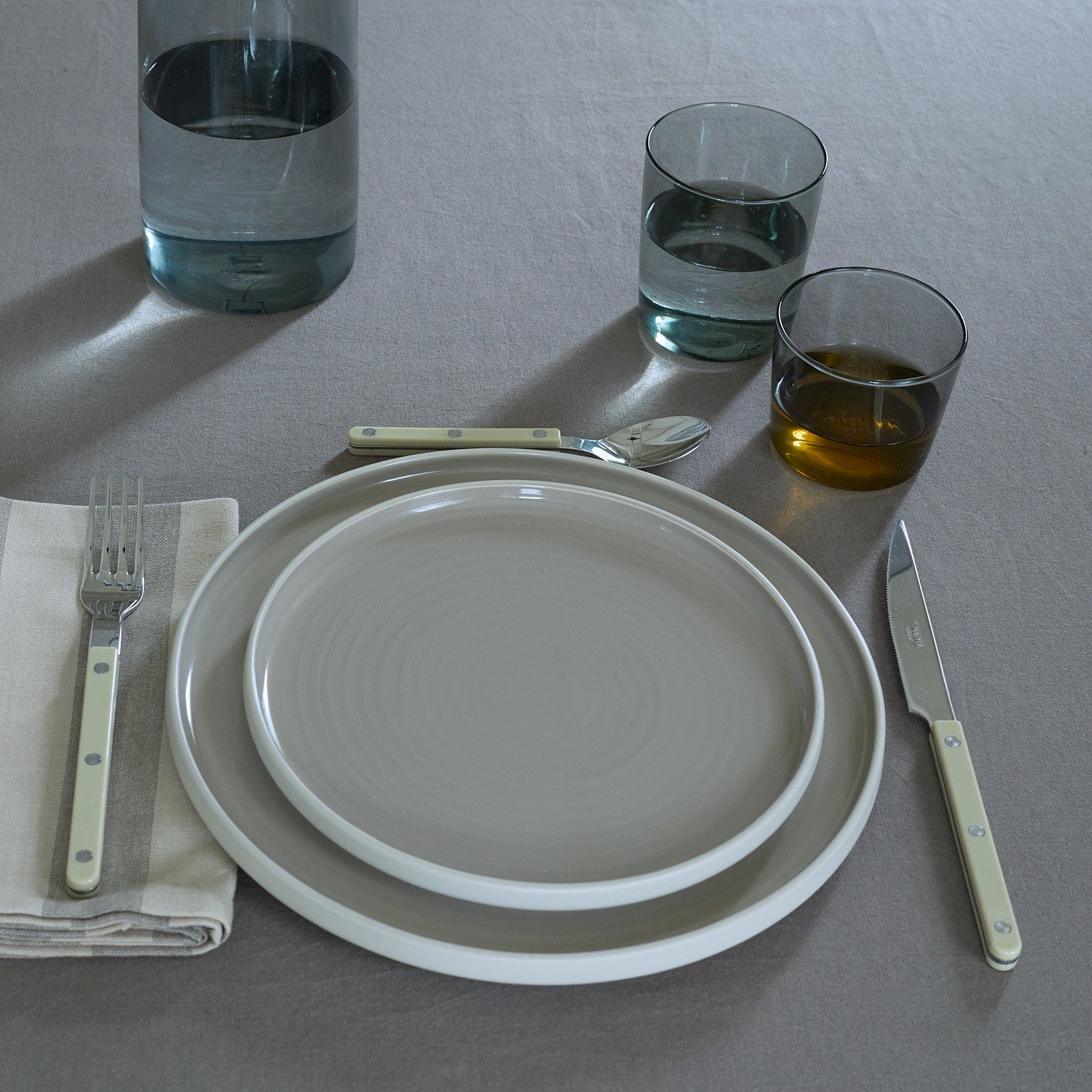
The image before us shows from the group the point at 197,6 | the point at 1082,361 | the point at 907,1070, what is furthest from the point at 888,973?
the point at 197,6

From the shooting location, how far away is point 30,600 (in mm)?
611

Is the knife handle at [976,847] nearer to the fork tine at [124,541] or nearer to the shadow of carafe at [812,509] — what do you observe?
the shadow of carafe at [812,509]

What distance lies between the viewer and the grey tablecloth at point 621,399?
490 mm

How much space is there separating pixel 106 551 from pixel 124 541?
0.01 m

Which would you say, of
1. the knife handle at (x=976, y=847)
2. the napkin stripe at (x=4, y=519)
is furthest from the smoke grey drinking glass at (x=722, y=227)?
the napkin stripe at (x=4, y=519)

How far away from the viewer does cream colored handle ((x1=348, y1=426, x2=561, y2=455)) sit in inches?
29.2

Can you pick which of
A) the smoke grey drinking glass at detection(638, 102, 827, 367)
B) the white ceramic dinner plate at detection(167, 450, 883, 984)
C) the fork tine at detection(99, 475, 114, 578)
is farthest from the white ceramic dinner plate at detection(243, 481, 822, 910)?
the smoke grey drinking glass at detection(638, 102, 827, 367)

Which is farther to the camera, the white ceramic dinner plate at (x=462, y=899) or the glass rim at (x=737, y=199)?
the glass rim at (x=737, y=199)

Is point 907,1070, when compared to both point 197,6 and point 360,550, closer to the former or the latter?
point 360,550

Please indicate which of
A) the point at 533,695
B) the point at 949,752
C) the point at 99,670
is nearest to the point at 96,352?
the point at 99,670

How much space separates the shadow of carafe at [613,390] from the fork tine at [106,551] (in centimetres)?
26

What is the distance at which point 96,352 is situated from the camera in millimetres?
816

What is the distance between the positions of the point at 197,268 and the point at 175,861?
47 centimetres

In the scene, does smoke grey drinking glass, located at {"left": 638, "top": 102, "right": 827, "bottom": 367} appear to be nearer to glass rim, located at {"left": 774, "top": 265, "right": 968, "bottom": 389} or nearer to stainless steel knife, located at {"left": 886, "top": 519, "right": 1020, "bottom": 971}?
glass rim, located at {"left": 774, "top": 265, "right": 968, "bottom": 389}
